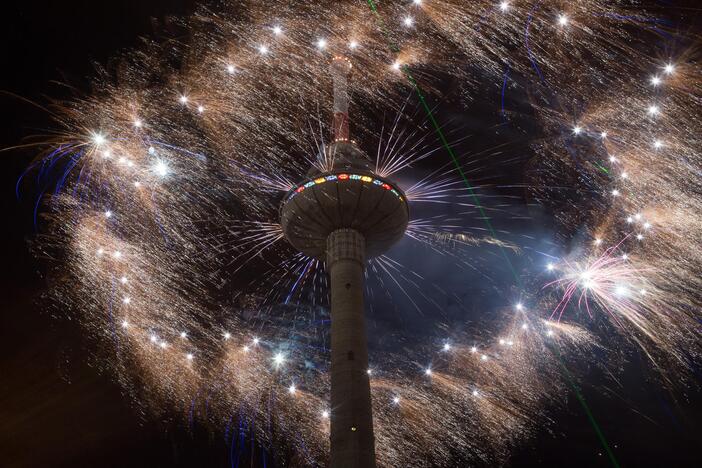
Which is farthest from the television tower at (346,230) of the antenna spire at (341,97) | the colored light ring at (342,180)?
the antenna spire at (341,97)

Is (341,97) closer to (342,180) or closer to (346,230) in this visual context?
(342,180)

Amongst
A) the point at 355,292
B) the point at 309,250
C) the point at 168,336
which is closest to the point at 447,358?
the point at 355,292

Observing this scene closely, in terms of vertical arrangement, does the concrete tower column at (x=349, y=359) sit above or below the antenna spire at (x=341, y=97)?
below

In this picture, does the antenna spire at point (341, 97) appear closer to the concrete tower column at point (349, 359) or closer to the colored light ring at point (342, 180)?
the colored light ring at point (342, 180)

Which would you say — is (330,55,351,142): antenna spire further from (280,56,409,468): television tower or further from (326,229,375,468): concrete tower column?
(326,229,375,468): concrete tower column

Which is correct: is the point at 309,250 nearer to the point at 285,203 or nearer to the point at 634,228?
the point at 285,203

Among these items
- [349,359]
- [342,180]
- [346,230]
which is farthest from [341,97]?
[349,359]
